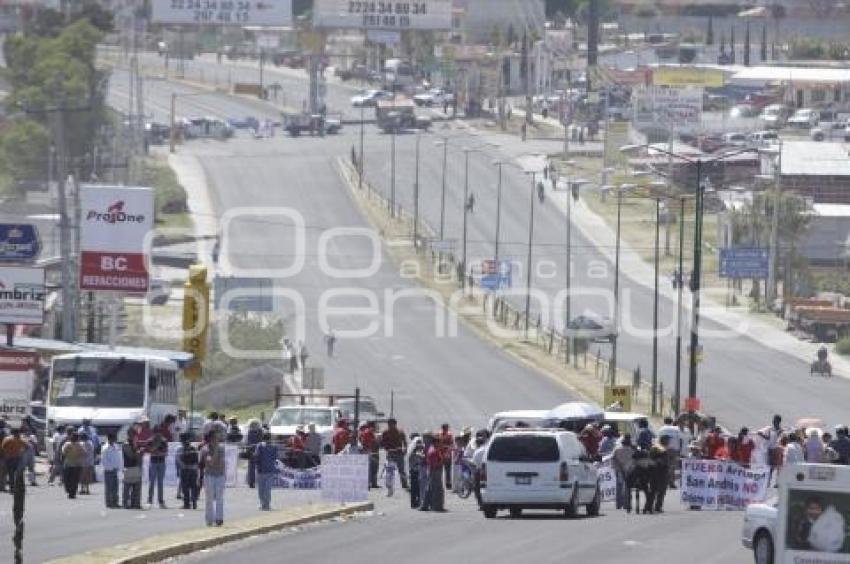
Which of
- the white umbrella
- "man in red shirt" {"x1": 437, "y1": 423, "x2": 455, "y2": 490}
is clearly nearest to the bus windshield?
the white umbrella

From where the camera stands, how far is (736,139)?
185 m

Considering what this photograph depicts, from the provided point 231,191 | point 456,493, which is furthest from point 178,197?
point 456,493

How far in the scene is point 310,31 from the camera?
198 metres

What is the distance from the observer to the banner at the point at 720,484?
156ft

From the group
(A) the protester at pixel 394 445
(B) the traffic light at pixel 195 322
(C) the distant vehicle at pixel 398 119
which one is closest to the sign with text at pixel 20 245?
(B) the traffic light at pixel 195 322

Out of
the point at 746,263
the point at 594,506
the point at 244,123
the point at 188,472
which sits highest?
the point at 188,472

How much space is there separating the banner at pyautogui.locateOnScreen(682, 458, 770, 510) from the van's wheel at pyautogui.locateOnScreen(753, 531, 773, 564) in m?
14.0

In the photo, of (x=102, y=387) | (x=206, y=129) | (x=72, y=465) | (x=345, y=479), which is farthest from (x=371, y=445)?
(x=206, y=129)

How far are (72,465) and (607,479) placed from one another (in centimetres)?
893

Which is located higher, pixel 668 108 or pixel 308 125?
pixel 668 108

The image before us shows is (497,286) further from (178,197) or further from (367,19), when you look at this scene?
(367,19)

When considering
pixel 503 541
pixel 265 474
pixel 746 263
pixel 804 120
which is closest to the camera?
pixel 503 541

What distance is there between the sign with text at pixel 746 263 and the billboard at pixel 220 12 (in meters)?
77.0

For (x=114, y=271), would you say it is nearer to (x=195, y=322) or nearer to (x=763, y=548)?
(x=195, y=322)
